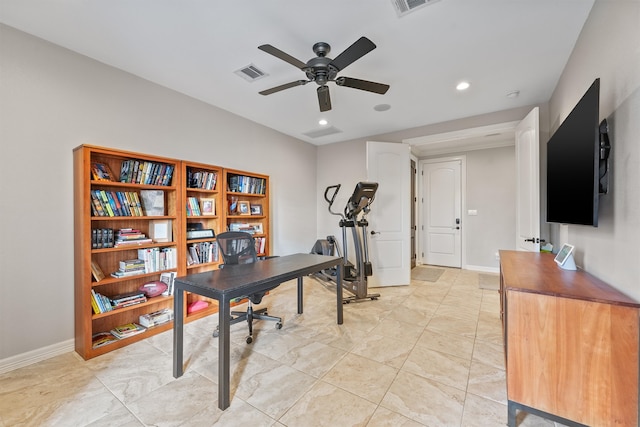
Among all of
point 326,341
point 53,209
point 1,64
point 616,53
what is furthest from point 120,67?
point 616,53

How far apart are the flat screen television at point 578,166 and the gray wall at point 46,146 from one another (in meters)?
3.58

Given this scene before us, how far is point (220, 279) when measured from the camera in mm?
1869

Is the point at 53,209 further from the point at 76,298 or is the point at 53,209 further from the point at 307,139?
the point at 307,139

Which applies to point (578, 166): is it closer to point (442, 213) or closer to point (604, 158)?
point (604, 158)

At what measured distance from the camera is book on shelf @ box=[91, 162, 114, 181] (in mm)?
2266

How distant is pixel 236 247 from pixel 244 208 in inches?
45.6

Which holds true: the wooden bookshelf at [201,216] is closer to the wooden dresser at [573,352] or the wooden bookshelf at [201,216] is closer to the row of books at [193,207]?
the row of books at [193,207]

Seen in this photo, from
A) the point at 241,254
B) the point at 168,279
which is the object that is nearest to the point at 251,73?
the point at 241,254

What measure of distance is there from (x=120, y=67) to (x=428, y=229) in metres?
5.62

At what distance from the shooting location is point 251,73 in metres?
2.57

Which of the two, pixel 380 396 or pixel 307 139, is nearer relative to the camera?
pixel 380 396

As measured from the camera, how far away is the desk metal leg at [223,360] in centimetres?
155

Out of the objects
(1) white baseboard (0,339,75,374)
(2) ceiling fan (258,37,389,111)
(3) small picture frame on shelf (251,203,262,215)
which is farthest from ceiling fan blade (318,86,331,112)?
(1) white baseboard (0,339,75,374)

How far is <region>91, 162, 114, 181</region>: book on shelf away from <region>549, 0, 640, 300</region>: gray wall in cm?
361
